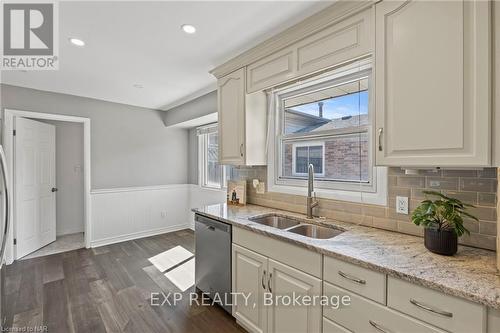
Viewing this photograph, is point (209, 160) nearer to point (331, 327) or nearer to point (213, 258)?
point (213, 258)

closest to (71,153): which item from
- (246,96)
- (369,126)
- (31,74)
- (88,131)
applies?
(88,131)

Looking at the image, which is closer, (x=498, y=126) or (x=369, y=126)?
(x=498, y=126)

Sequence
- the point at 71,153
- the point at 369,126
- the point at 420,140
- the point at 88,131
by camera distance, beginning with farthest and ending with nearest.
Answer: the point at 71,153 → the point at 88,131 → the point at 369,126 → the point at 420,140

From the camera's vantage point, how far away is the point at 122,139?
14.3 feet

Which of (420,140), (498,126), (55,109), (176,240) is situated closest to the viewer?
(498,126)

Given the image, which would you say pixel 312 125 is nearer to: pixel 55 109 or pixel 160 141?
pixel 160 141

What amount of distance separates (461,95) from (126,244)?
4610 millimetres

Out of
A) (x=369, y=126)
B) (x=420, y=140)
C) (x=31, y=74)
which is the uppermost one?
(x=31, y=74)

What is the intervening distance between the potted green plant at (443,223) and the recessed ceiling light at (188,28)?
208 cm

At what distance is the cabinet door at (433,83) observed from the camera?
1.14m

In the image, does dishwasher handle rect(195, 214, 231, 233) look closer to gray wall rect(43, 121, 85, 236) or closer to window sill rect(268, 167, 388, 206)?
window sill rect(268, 167, 388, 206)

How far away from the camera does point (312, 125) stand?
2.45 m

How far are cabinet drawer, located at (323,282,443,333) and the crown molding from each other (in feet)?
5.76

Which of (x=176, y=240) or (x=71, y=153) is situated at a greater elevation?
(x=71, y=153)
